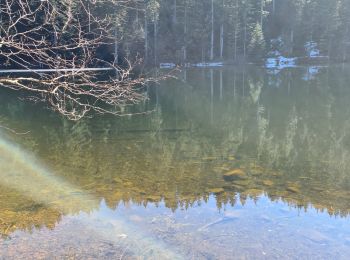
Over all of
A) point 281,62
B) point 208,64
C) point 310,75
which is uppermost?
point 281,62

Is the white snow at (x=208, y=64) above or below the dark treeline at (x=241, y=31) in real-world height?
below

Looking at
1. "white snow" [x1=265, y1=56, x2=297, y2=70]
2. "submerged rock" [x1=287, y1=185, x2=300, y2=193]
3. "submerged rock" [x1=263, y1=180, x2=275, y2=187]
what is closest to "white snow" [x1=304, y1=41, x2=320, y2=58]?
"white snow" [x1=265, y1=56, x2=297, y2=70]

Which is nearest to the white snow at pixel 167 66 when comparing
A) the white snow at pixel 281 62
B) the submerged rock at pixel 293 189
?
the white snow at pixel 281 62

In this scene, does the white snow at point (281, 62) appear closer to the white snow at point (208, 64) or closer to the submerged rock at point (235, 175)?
the white snow at point (208, 64)

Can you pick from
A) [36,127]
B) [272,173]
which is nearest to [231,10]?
[36,127]

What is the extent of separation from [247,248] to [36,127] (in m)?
11.9

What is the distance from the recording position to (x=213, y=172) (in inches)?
402

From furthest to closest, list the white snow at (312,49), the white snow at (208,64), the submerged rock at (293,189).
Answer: the white snow at (312,49) → the white snow at (208,64) → the submerged rock at (293,189)

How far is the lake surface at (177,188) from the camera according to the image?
21.7 ft

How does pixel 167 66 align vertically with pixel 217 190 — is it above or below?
above

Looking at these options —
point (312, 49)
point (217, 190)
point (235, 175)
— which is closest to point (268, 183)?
point (235, 175)

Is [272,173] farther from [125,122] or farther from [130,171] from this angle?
[125,122]

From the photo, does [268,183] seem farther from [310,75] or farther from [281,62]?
[281,62]

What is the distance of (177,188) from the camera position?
30.1 ft
